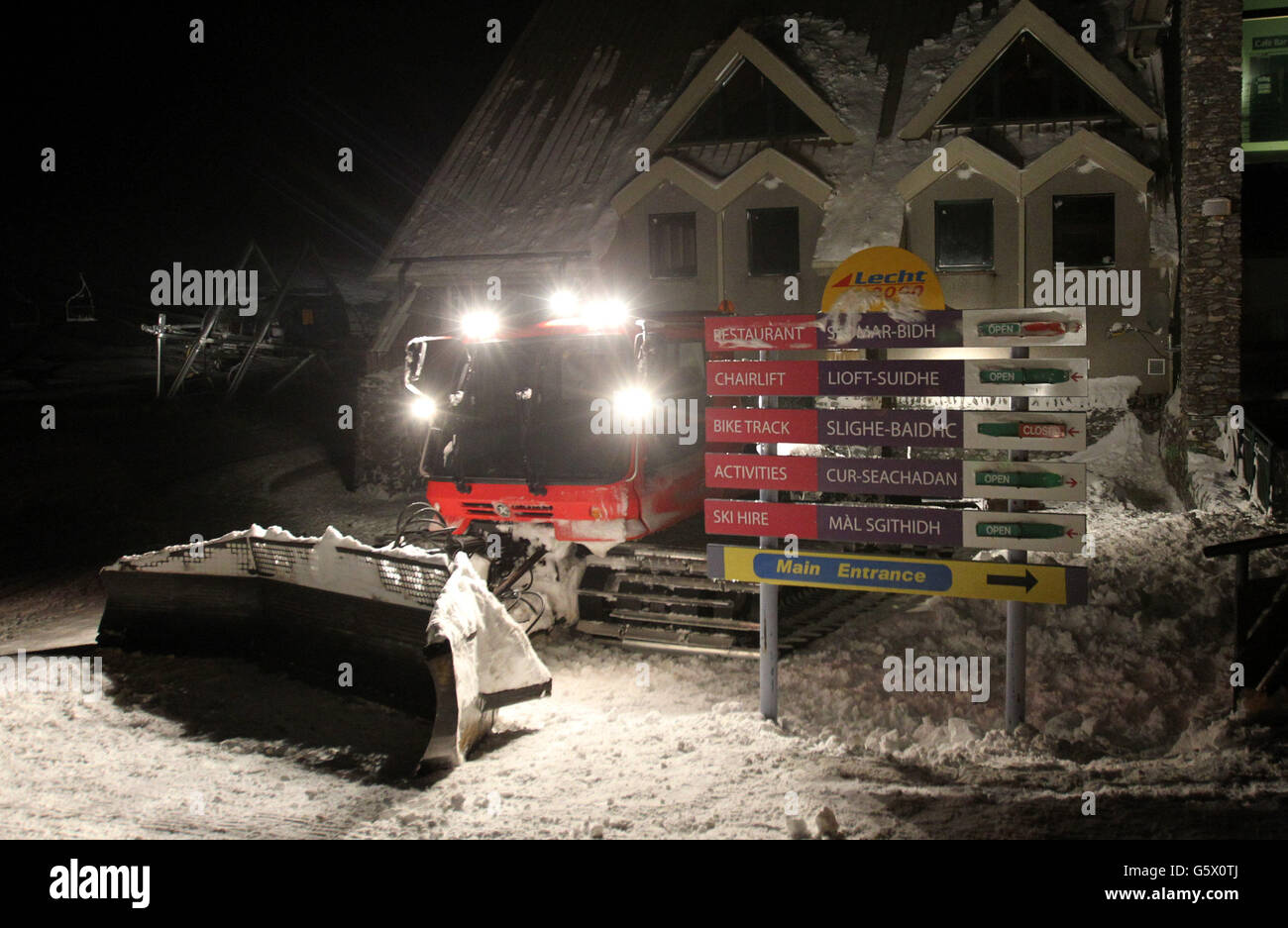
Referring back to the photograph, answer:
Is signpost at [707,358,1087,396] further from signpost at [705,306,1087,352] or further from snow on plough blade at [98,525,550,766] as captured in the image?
snow on plough blade at [98,525,550,766]

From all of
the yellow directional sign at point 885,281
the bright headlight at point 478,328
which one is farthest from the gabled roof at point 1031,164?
the bright headlight at point 478,328

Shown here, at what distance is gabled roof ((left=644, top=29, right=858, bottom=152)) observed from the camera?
19812mm

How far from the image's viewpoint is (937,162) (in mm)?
18844

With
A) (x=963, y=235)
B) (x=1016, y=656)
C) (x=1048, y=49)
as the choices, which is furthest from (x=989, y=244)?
(x=1016, y=656)

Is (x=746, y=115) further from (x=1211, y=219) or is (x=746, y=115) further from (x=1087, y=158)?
(x=1211, y=219)

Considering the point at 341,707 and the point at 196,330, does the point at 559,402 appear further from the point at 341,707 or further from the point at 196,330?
the point at 196,330

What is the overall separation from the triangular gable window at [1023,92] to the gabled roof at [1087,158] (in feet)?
2.79

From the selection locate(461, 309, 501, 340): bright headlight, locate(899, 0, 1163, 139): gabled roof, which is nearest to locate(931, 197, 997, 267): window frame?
locate(899, 0, 1163, 139): gabled roof

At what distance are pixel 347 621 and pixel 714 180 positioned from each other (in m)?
14.7

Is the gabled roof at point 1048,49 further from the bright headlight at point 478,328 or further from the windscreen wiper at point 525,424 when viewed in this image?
the windscreen wiper at point 525,424

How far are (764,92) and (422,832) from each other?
1846cm

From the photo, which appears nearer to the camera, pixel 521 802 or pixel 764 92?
pixel 521 802

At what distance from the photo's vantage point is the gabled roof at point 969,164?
61.5 ft

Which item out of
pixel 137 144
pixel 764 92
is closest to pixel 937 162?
pixel 764 92
